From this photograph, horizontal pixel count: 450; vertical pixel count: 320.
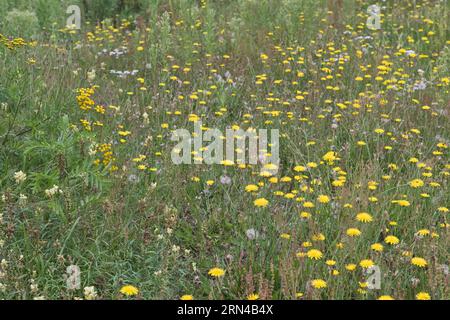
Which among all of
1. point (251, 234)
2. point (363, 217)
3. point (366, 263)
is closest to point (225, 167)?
point (251, 234)

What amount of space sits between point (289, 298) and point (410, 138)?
7.73ft

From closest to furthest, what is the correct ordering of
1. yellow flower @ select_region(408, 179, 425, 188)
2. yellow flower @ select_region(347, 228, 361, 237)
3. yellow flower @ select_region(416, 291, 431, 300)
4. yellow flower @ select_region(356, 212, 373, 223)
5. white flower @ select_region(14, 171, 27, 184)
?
yellow flower @ select_region(416, 291, 431, 300) → yellow flower @ select_region(347, 228, 361, 237) → yellow flower @ select_region(356, 212, 373, 223) → white flower @ select_region(14, 171, 27, 184) → yellow flower @ select_region(408, 179, 425, 188)

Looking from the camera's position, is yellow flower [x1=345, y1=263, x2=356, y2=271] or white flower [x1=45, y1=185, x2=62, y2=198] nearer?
yellow flower [x1=345, y1=263, x2=356, y2=271]

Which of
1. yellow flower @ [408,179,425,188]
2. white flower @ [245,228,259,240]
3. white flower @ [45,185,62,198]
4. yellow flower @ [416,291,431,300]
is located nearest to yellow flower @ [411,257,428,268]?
yellow flower @ [416,291,431,300]

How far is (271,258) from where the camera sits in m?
3.38

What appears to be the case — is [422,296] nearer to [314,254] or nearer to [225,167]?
[314,254]

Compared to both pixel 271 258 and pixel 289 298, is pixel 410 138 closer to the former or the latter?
pixel 271 258

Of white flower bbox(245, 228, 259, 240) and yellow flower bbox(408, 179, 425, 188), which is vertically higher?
yellow flower bbox(408, 179, 425, 188)

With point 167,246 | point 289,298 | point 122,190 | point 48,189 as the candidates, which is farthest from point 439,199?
point 48,189

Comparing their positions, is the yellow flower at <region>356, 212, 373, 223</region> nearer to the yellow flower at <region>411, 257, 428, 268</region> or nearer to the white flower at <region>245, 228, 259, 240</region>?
the yellow flower at <region>411, 257, 428, 268</region>

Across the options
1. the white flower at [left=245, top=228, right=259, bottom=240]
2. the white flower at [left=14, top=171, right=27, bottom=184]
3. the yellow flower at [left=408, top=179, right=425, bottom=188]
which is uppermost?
the white flower at [left=14, top=171, right=27, bottom=184]

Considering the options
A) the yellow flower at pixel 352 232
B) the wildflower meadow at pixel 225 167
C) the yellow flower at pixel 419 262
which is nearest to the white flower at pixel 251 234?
the wildflower meadow at pixel 225 167

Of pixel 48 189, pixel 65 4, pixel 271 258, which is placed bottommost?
pixel 271 258

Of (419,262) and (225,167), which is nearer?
(419,262)
